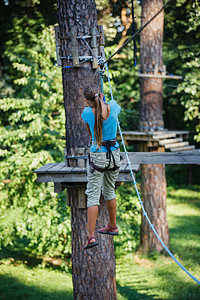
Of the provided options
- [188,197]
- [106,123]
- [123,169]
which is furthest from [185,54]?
[188,197]

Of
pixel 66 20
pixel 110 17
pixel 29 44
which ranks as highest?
pixel 110 17

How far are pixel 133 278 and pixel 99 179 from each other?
17.8ft

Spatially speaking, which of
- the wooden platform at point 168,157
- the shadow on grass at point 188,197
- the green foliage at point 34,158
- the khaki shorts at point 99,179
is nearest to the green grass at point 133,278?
the green foliage at point 34,158

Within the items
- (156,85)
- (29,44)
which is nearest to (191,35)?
(156,85)

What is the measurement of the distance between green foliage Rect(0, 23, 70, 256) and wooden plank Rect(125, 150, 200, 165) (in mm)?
3014

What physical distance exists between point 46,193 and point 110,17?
7.35 metres

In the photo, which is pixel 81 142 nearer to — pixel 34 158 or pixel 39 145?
pixel 34 158

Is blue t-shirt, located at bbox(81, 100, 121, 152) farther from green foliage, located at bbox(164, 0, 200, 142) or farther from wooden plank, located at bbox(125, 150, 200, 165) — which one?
green foliage, located at bbox(164, 0, 200, 142)

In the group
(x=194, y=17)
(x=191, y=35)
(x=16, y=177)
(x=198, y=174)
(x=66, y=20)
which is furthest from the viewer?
(x=198, y=174)

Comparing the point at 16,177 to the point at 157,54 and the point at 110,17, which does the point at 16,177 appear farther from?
the point at 110,17

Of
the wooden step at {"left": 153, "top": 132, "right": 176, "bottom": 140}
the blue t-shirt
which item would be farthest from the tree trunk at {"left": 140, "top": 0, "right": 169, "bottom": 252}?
the blue t-shirt

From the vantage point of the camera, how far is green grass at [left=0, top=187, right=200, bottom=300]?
725cm

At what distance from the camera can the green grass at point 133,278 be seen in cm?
725

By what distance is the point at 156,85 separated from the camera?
8.81 meters
